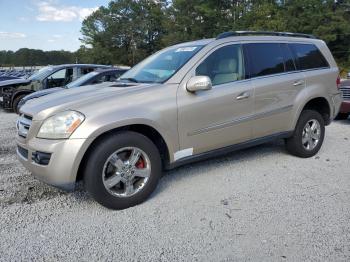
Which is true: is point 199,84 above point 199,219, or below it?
above

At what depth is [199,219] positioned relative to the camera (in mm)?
3793

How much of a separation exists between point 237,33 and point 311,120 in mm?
1813

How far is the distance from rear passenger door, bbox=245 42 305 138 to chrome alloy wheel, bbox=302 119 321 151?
498mm

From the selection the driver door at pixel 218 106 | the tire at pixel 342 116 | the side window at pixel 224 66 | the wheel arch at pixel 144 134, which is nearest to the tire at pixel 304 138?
the driver door at pixel 218 106

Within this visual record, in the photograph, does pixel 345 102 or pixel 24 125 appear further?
pixel 345 102

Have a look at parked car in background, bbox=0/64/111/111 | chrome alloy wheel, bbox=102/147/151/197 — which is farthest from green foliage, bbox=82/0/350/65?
chrome alloy wheel, bbox=102/147/151/197

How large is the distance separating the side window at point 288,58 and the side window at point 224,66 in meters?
0.88

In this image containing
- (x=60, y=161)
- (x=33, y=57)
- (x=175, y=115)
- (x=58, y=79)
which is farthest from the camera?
(x=33, y=57)

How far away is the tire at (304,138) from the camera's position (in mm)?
5691

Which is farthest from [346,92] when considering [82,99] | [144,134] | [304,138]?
[82,99]

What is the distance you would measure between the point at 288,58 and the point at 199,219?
2.94m

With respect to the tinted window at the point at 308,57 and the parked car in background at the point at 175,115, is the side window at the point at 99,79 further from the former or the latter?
the tinted window at the point at 308,57

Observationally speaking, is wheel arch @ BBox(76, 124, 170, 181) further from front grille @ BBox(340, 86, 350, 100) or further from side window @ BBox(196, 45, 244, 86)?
front grille @ BBox(340, 86, 350, 100)

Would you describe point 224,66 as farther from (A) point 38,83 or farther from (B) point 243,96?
(A) point 38,83
